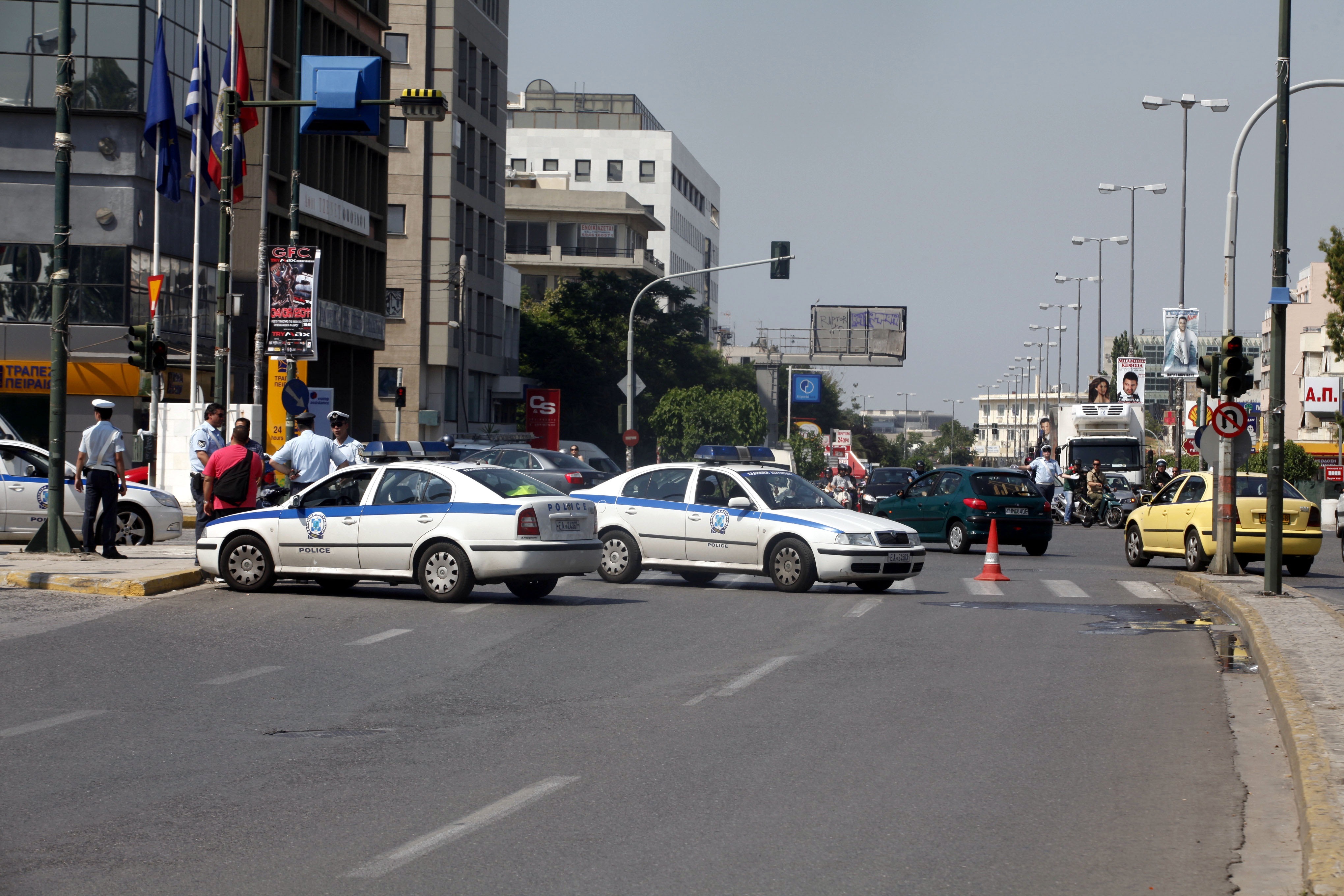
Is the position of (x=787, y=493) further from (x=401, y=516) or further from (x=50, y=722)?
(x=50, y=722)

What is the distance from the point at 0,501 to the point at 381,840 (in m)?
17.4

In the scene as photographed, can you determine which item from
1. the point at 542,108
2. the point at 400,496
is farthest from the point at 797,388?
the point at 400,496

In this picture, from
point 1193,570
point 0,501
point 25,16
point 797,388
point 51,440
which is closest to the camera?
point 51,440

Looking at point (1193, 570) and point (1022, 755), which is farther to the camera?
point (1193, 570)

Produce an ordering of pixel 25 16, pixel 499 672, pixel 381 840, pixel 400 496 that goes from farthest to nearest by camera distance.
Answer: pixel 25 16, pixel 400 496, pixel 499 672, pixel 381 840

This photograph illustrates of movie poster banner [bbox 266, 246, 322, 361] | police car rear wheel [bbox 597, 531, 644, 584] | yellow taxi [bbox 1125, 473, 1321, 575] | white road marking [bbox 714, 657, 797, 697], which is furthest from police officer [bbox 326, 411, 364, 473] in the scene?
yellow taxi [bbox 1125, 473, 1321, 575]

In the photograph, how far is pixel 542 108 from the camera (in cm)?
13150

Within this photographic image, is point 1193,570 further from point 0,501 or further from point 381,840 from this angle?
point 381,840

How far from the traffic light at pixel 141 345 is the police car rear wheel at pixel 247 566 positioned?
691cm

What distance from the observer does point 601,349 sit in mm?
82875

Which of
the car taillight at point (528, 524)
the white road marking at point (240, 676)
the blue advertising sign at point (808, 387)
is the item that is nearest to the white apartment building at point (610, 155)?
the blue advertising sign at point (808, 387)

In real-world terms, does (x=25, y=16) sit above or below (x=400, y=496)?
above

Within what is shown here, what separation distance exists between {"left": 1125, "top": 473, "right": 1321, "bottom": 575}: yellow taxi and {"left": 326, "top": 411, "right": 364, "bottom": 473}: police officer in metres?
12.0


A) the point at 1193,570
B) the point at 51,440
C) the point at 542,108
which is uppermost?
the point at 542,108
